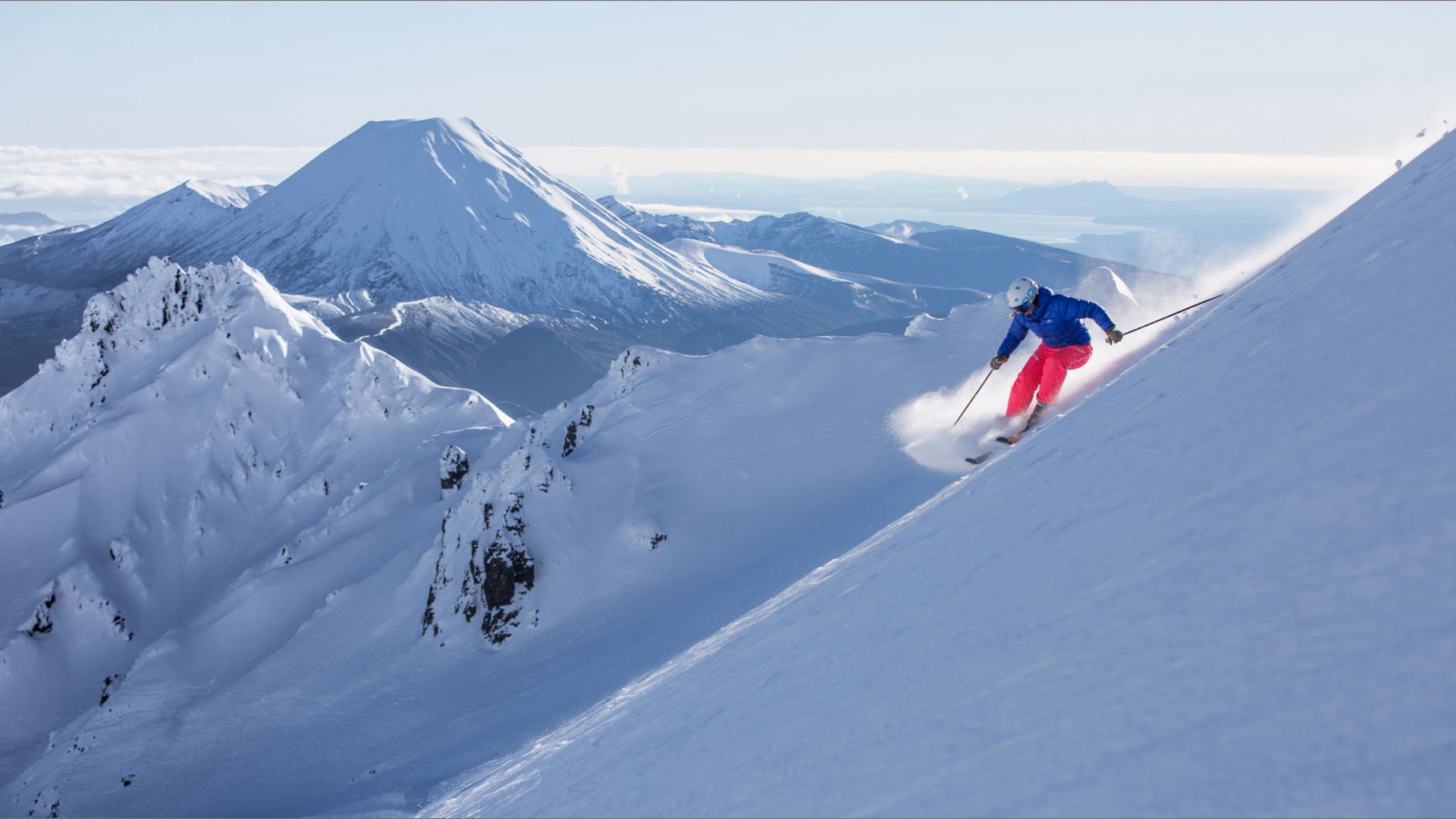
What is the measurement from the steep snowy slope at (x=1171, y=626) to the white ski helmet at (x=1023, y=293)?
552 centimetres

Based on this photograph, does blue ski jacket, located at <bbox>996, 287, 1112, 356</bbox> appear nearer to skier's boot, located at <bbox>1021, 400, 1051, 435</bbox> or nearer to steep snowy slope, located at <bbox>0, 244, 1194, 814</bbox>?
skier's boot, located at <bbox>1021, 400, 1051, 435</bbox>

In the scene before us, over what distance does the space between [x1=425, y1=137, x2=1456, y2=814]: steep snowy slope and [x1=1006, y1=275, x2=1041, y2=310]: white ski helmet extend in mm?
5523

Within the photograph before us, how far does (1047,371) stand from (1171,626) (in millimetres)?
11230

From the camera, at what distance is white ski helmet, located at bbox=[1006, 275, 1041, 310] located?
50.9 ft

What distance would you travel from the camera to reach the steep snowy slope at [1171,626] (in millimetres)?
4016

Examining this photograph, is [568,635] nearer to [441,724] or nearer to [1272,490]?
[441,724]

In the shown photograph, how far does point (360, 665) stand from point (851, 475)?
866 inches

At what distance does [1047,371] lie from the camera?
15.6m

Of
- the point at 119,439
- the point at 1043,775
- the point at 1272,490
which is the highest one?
the point at 119,439

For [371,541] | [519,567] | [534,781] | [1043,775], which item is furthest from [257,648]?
[1043,775]

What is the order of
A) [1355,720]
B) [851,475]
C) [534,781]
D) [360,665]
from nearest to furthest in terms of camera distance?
[1355,720] → [534,781] → [851,475] → [360,665]

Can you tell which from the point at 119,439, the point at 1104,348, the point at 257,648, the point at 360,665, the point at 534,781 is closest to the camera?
the point at 534,781

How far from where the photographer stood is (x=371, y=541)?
42.1m

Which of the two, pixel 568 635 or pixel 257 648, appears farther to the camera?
pixel 257 648
